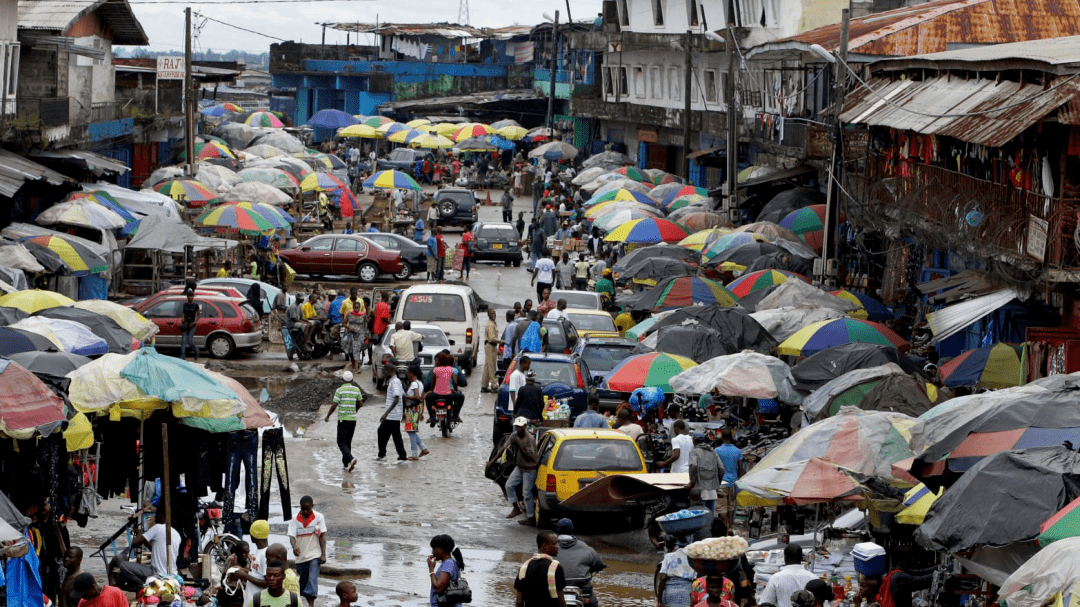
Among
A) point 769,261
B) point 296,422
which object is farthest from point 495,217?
point 296,422

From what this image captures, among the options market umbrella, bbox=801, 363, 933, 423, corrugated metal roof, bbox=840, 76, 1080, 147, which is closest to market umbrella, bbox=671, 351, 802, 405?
market umbrella, bbox=801, 363, 933, 423

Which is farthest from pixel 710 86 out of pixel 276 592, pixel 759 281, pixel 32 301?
pixel 276 592

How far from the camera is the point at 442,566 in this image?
11.9m

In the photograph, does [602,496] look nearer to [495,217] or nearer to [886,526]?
[886,526]

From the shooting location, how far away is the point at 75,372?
→ 1394 centimetres

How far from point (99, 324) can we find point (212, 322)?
8.34m

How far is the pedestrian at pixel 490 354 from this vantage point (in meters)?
25.8

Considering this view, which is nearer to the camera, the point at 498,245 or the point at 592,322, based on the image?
the point at 592,322

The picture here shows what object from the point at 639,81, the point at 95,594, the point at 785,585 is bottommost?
the point at 785,585

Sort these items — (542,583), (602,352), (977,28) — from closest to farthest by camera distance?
(542,583) < (602,352) < (977,28)

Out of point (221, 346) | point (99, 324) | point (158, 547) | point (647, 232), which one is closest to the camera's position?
point (158, 547)

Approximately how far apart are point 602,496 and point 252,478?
3917 millimetres

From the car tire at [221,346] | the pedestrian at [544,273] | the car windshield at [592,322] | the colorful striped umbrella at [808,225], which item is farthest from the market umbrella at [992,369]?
the pedestrian at [544,273]

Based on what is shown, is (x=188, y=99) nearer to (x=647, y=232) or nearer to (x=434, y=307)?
(x=647, y=232)
